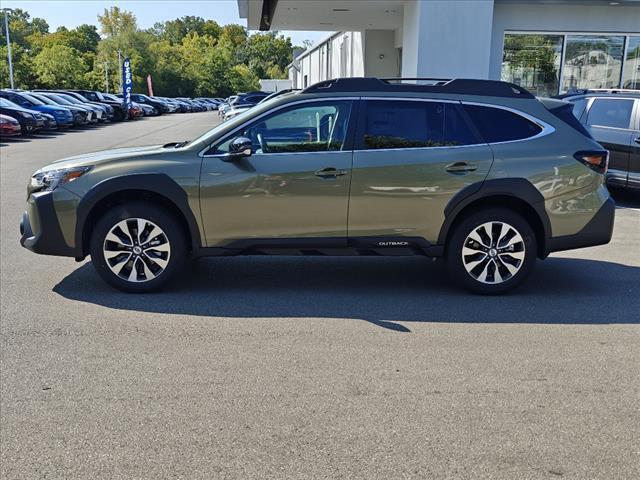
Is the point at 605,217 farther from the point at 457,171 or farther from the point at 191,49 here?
the point at 191,49

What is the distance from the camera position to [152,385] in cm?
412

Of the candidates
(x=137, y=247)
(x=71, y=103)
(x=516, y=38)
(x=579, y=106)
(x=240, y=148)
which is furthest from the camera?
(x=71, y=103)

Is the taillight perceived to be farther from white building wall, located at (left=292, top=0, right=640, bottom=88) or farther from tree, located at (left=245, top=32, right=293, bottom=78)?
tree, located at (left=245, top=32, right=293, bottom=78)

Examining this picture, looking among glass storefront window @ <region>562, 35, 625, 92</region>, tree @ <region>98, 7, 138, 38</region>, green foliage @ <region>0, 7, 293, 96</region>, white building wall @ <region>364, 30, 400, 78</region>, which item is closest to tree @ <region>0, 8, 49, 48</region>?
green foliage @ <region>0, 7, 293, 96</region>

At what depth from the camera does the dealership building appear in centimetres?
1559

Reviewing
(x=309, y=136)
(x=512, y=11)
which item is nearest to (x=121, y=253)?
(x=309, y=136)

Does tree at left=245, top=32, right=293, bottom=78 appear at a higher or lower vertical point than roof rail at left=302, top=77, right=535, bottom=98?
higher

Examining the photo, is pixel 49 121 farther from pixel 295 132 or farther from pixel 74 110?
pixel 295 132

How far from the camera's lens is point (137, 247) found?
5941mm

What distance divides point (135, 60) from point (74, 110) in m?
51.1

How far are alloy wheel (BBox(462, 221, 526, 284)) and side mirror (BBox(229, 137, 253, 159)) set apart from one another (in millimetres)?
2150

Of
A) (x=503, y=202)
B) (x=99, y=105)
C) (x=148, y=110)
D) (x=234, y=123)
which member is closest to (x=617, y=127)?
(x=503, y=202)

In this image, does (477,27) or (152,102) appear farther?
(152,102)

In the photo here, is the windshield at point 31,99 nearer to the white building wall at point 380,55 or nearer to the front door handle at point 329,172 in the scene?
the white building wall at point 380,55
